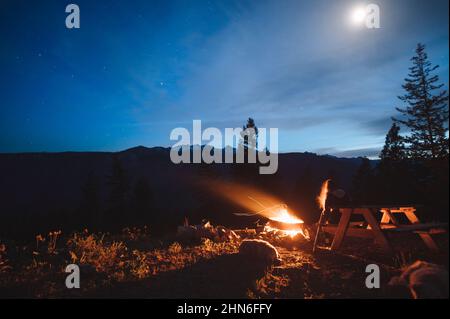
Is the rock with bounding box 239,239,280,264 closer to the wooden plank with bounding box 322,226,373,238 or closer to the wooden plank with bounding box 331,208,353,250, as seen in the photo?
the wooden plank with bounding box 331,208,353,250

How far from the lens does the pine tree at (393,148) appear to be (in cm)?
2709

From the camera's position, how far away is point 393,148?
95.6ft

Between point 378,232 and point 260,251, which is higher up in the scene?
point 378,232

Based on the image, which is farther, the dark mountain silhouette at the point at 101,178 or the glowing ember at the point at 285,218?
the dark mountain silhouette at the point at 101,178

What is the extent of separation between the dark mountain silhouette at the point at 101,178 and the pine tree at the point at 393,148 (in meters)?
14.4

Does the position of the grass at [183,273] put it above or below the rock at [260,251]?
below

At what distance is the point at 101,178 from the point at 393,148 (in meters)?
80.5

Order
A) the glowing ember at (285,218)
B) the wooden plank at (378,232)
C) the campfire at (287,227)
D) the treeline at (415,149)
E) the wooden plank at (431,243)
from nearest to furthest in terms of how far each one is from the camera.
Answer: the wooden plank at (378,232) → the wooden plank at (431,243) → the campfire at (287,227) → the glowing ember at (285,218) → the treeline at (415,149)

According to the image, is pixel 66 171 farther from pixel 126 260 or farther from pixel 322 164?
pixel 126 260

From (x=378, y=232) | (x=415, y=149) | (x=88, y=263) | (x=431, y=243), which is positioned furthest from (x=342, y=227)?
(x=415, y=149)

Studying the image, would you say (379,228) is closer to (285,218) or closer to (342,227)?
(342,227)

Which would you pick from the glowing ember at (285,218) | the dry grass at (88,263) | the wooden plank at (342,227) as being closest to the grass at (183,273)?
the dry grass at (88,263)

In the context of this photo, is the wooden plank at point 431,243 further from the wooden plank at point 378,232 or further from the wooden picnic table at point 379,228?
the wooden plank at point 378,232

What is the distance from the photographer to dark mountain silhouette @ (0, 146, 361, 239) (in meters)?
53.3
